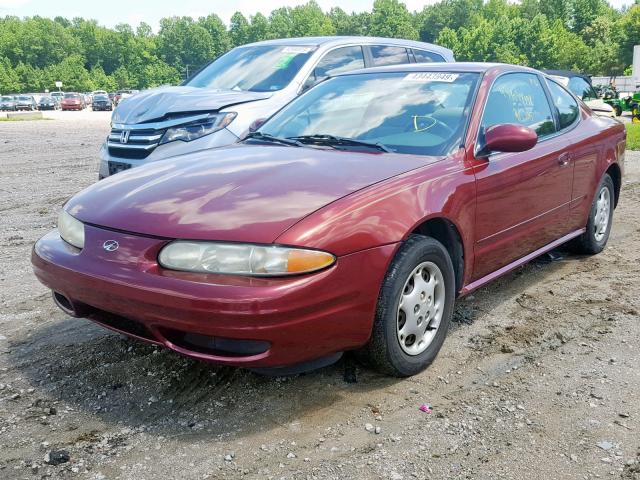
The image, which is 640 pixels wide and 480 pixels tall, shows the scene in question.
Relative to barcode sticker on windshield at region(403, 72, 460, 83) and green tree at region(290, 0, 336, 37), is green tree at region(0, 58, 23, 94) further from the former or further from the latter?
barcode sticker on windshield at region(403, 72, 460, 83)

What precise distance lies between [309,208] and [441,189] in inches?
31.9

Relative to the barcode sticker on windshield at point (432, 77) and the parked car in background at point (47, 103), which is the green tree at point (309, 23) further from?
the barcode sticker on windshield at point (432, 77)

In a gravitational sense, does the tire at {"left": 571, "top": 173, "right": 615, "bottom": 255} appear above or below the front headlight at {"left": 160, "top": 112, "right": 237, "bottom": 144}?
below

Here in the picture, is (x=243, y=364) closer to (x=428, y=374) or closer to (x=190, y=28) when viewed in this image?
(x=428, y=374)

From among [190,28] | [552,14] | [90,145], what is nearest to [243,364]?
[90,145]

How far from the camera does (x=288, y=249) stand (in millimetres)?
2553

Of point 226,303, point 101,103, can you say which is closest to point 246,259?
point 226,303

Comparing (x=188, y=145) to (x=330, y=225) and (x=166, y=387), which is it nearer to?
(x=166, y=387)

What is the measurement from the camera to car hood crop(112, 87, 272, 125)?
5.96 m

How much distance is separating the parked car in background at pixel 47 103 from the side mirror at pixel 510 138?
65693 millimetres

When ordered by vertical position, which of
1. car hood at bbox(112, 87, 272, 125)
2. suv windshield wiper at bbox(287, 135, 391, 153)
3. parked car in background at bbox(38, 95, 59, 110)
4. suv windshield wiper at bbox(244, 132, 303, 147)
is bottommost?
parked car in background at bbox(38, 95, 59, 110)

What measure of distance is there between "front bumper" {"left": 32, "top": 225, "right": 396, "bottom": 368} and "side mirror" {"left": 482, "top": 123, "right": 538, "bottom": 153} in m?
1.08

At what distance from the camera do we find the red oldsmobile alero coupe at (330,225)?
8.41 feet

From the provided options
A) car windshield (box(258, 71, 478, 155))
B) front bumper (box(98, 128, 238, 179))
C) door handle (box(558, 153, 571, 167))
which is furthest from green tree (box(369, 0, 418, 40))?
car windshield (box(258, 71, 478, 155))
